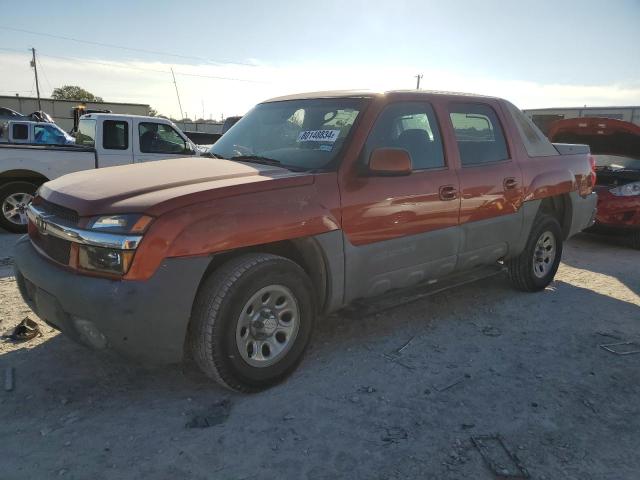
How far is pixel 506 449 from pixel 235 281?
1.70 m

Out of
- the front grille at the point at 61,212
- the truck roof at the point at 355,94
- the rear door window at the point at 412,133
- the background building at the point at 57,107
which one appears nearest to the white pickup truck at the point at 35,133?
the truck roof at the point at 355,94

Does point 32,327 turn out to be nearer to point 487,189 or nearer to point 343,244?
point 343,244

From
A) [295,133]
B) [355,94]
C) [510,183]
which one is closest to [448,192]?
[510,183]

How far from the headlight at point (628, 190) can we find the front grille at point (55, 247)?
24.1 feet

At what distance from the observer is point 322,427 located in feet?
9.23

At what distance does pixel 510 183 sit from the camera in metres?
4.56

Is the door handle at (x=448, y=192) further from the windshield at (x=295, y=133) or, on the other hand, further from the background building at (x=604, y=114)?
the background building at (x=604, y=114)

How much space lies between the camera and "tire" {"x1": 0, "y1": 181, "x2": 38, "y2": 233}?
7512mm

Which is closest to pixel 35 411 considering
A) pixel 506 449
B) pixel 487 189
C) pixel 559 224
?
pixel 506 449

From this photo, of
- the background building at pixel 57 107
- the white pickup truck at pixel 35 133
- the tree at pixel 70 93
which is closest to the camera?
the white pickup truck at pixel 35 133

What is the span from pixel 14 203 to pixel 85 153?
50.4 inches

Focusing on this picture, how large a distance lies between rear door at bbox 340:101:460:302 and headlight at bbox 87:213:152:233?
1.29 metres

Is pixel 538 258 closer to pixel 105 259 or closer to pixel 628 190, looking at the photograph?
pixel 628 190

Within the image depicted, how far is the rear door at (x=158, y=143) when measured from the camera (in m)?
8.70
